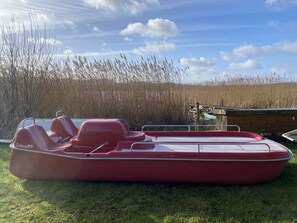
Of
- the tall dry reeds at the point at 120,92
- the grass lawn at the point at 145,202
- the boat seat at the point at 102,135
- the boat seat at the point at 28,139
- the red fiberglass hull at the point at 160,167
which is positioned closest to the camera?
the grass lawn at the point at 145,202

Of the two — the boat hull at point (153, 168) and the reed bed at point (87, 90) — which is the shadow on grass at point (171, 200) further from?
the reed bed at point (87, 90)

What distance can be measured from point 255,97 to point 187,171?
5.77 meters

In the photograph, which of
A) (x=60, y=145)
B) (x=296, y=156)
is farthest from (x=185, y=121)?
(x=60, y=145)

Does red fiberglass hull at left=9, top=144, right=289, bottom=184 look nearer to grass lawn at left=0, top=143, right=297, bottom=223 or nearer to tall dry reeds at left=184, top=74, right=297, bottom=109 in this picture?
grass lawn at left=0, top=143, right=297, bottom=223

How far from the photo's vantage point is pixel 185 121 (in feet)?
23.4

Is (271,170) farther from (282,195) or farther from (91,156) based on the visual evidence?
(91,156)

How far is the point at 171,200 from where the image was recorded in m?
3.03

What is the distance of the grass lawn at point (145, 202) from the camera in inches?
106

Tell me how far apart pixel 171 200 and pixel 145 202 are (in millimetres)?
268

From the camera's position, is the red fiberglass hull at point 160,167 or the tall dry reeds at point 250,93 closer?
the red fiberglass hull at point 160,167

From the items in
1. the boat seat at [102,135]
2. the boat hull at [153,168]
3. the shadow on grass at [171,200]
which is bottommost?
the shadow on grass at [171,200]

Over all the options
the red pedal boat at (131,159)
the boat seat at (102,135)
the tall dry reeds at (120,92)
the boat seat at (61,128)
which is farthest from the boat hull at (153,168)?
the tall dry reeds at (120,92)

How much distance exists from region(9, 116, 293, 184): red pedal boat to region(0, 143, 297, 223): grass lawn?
0.11 metres

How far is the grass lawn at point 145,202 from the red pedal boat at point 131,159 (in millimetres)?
110
